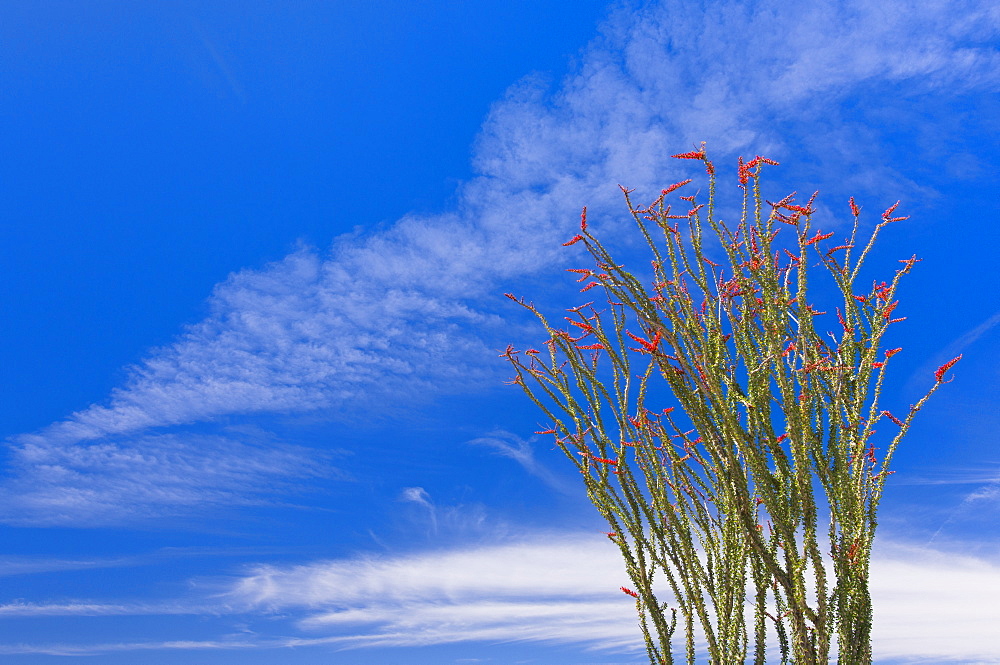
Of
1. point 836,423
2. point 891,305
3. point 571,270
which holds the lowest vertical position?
point 836,423

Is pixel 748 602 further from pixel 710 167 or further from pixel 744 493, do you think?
→ pixel 710 167

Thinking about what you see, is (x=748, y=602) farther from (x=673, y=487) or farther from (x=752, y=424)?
(x=752, y=424)

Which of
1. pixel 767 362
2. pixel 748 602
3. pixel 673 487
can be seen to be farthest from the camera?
pixel 673 487

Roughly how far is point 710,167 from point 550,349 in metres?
1.51

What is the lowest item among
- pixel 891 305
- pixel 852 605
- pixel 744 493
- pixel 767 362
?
pixel 852 605

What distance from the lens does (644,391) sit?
4.32m

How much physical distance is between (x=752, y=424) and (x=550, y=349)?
1.40 m

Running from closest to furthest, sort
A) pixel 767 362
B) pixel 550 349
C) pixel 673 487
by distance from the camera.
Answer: pixel 767 362 < pixel 673 487 < pixel 550 349

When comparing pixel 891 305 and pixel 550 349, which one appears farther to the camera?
pixel 550 349

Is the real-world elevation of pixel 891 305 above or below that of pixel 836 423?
above

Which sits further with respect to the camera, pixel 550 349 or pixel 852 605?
pixel 550 349

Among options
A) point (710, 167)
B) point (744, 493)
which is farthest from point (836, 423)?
point (710, 167)

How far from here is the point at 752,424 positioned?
3.59 metres

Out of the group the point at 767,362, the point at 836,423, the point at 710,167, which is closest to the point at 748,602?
the point at 836,423
